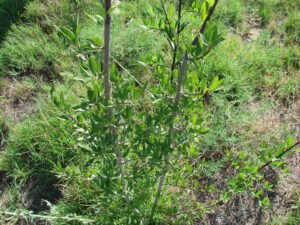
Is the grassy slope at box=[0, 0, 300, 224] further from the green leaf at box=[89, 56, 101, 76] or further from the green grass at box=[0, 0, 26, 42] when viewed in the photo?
the green leaf at box=[89, 56, 101, 76]

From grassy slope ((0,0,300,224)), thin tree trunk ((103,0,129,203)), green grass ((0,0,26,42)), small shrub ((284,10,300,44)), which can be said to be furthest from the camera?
green grass ((0,0,26,42))

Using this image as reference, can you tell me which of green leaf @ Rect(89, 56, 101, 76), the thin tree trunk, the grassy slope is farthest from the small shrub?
green leaf @ Rect(89, 56, 101, 76)

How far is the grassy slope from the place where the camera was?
8.59 feet

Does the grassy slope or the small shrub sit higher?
the small shrub

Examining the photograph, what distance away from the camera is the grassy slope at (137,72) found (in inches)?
103

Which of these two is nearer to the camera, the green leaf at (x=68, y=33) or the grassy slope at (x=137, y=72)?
the green leaf at (x=68, y=33)

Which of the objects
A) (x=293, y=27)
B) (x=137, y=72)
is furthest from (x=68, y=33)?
(x=293, y=27)

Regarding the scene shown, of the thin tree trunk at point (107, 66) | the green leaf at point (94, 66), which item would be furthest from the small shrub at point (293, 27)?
the green leaf at point (94, 66)

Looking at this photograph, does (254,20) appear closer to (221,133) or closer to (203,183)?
(221,133)

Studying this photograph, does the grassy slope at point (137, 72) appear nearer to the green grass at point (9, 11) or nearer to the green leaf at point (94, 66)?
the green grass at point (9, 11)

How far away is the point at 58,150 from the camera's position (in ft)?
A: 8.54

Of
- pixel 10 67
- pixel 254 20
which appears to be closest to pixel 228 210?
pixel 254 20

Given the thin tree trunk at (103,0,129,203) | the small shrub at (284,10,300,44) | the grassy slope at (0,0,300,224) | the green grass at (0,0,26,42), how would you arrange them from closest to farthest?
the thin tree trunk at (103,0,129,203)
the grassy slope at (0,0,300,224)
the small shrub at (284,10,300,44)
the green grass at (0,0,26,42)

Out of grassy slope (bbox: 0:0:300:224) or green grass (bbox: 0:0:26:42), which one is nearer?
grassy slope (bbox: 0:0:300:224)
